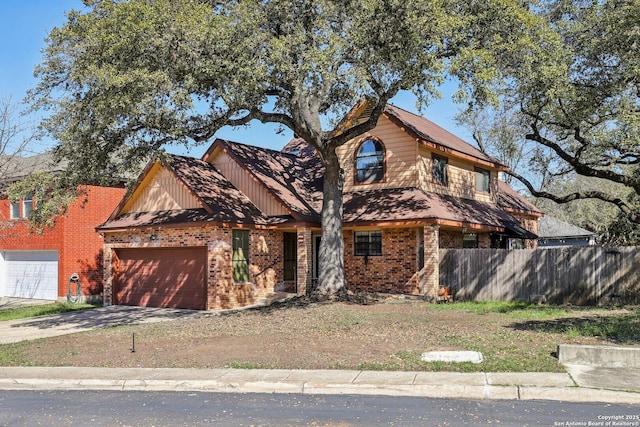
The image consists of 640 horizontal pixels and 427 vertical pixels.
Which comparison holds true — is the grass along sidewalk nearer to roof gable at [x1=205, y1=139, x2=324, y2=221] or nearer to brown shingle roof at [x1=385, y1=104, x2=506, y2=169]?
roof gable at [x1=205, y1=139, x2=324, y2=221]

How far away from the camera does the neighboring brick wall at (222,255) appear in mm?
20297

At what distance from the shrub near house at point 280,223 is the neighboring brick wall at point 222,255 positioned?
0.04 m

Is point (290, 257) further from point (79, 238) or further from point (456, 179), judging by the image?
point (79, 238)

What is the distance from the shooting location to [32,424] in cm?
775

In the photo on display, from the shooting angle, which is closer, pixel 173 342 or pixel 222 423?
pixel 222 423

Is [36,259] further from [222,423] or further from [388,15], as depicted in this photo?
[222,423]

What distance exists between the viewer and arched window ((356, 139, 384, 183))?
74.9 feet

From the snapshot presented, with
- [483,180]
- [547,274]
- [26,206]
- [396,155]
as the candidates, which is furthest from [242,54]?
[26,206]

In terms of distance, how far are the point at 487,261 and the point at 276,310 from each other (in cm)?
757

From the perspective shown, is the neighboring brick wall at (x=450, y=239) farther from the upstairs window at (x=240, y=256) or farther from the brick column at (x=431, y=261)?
the upstairs window at (x=240, y=256)

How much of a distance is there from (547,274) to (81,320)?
1486 centimetres

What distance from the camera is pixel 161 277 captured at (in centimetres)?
2227

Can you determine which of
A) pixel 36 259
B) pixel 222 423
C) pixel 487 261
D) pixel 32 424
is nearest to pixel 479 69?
pixel 487 261

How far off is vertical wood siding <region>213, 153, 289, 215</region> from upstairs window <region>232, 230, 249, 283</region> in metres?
1.52
